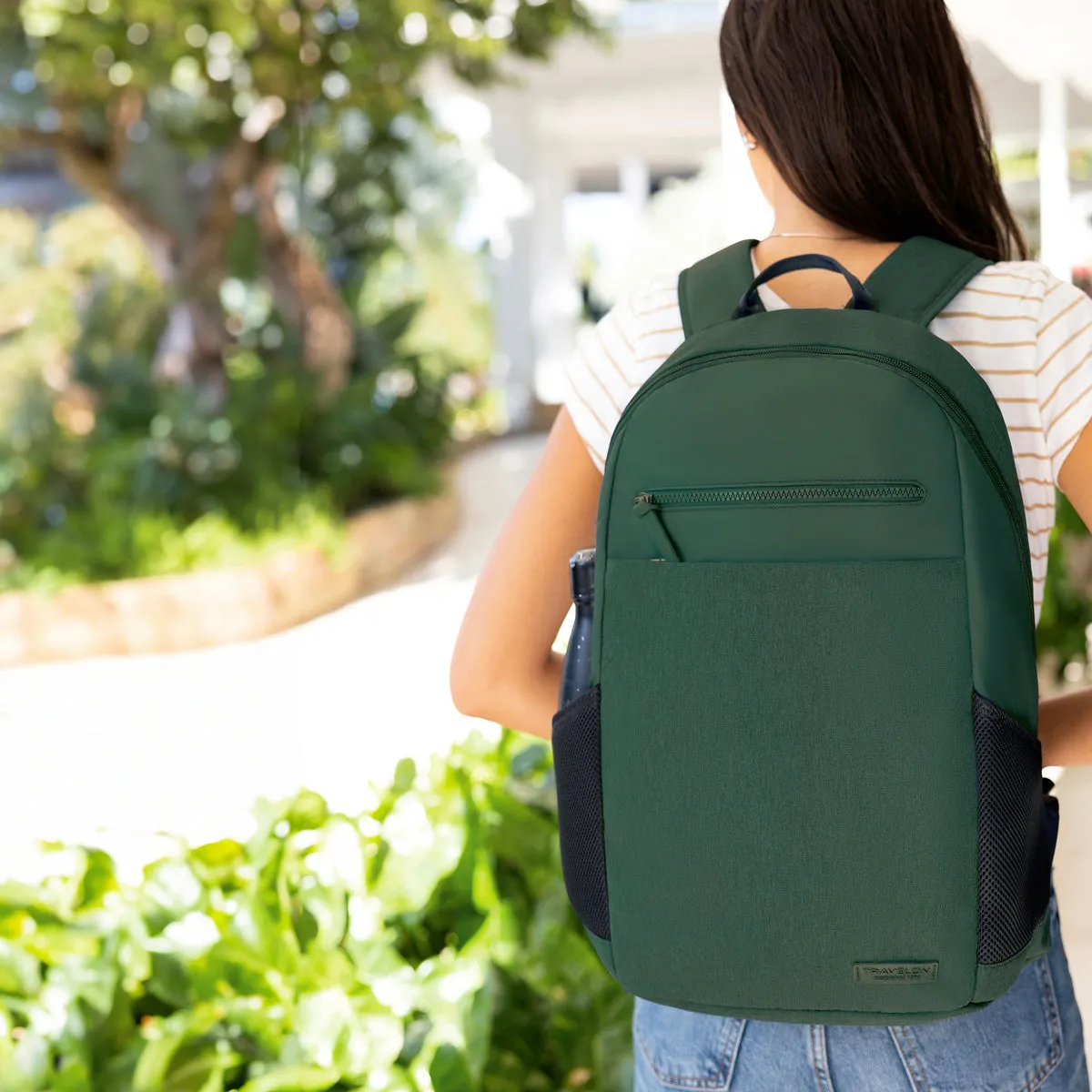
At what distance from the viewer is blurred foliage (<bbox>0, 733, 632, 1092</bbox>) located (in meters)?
1.55

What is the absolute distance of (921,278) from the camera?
0.85m

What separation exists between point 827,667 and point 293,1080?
1.01 metres

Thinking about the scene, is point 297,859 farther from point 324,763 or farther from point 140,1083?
point 324,763

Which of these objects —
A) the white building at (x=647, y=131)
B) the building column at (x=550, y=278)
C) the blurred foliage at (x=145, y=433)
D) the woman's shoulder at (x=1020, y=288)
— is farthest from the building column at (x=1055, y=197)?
the blurred foliage at (x=145, y=433)

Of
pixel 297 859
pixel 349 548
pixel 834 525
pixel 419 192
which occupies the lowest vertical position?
pixel 349 548

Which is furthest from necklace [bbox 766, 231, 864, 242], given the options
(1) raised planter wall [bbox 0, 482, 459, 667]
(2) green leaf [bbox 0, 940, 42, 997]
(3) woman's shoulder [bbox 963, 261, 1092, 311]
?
(1) raised planter wall [bbox 0, 482, 459, 667]

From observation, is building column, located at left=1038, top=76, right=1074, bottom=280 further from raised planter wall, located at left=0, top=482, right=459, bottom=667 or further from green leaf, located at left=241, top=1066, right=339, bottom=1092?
raised planter wall, located at left=0, top=482, right=459, bottom=667

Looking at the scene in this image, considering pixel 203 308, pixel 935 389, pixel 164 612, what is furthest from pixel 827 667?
pixel 203 308

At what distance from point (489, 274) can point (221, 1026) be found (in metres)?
4.21

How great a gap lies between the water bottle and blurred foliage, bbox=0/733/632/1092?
30.6 inches

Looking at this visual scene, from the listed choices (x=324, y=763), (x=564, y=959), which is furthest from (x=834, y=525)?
(x=324, y=763)

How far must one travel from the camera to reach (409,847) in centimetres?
188

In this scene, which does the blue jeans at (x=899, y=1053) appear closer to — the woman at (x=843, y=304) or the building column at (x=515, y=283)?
the woman at (x=843, y=304)

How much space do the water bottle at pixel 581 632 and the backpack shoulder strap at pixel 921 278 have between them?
27 centimetres
